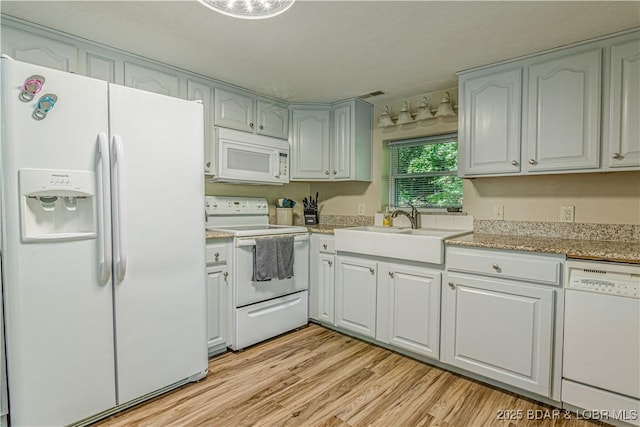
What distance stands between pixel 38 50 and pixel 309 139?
2.06m

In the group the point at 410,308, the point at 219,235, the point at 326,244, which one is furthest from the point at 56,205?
the point at 410,308

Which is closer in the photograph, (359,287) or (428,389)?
(428,389)

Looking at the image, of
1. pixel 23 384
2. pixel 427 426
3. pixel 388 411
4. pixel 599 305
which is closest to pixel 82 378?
pixel 23 384

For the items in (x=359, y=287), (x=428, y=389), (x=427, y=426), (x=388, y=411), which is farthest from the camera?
(x=359, y=287)

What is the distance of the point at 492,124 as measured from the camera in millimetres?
2379

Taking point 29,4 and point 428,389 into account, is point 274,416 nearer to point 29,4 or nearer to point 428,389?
point 428,389

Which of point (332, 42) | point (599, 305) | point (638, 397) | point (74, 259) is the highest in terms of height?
point (332, 42)

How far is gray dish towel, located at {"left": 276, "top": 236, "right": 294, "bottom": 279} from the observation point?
2.73m

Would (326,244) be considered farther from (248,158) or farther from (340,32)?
(340,32)

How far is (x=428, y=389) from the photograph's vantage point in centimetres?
208

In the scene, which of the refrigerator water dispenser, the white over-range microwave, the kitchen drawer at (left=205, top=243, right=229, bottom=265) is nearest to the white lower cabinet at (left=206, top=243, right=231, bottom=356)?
the kitchen drawer at (left=205, top=243, right=229, bottom=265)

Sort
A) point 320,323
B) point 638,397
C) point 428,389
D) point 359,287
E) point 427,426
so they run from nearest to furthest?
point 638,397 → point 427,426 → point 428,389 → point 359,287 → point 320,323

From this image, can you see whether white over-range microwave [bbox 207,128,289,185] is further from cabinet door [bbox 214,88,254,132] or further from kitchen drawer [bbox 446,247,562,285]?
kitchen drawer [bbox 446,247,562,285]

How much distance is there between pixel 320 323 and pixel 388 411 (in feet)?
4.25
